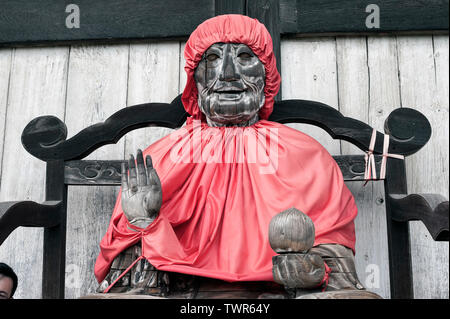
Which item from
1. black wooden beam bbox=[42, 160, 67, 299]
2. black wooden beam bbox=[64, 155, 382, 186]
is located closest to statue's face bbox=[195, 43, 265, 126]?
black wooden beam bbox=[64, 155, 382, 186]

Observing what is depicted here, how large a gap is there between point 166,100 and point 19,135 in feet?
1.91

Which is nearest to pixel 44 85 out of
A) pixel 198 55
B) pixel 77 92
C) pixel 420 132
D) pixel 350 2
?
pixel 77 92

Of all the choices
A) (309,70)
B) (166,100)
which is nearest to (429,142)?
(309,70)

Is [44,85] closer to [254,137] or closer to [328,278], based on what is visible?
[254,137]

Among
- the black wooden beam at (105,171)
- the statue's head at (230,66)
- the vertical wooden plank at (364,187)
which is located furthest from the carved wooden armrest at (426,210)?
the statue's head at (230,66)

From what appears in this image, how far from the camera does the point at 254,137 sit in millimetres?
2004

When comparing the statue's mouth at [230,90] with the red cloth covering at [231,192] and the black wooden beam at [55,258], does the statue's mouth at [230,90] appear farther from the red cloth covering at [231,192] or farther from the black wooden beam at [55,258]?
the black wooden beam at [55,258]

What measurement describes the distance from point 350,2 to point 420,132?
2.24ft

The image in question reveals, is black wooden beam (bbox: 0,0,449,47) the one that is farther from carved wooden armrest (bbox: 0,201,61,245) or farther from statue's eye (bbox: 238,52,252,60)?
carved wooden armrest (bbox: 0,201,61,245)

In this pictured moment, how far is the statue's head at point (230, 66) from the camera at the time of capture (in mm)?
1989

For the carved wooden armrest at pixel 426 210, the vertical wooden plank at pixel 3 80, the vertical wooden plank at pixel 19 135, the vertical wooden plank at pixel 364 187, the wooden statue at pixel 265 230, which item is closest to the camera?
the wooden statue at pixel 265 230

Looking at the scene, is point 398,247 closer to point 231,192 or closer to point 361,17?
point 231,192

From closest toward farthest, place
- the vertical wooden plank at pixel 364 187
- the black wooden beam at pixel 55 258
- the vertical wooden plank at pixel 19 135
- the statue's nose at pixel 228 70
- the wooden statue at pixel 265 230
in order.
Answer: the wooden statue at pixel 265 230, the statue's nose at pixel 228 70, the black wooden beam at pixel 55 258, the vertical wooden plank at pixel 364 187, the vertical wooden plank at pixel 19 135

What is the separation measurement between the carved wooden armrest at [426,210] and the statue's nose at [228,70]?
2.03 ft
